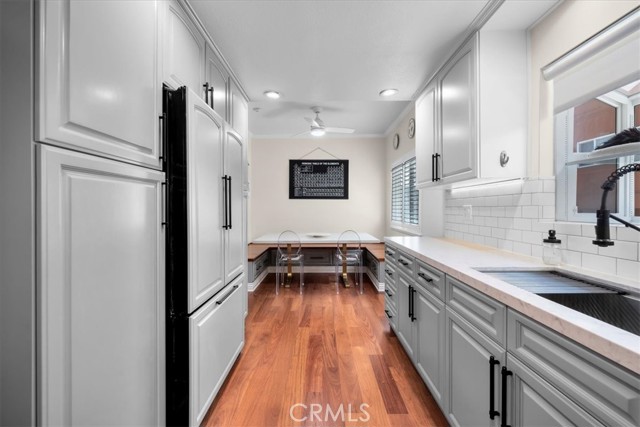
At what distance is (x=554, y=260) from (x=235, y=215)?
1.92 m

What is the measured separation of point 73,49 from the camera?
0.77m

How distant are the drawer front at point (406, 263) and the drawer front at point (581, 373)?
1.02m

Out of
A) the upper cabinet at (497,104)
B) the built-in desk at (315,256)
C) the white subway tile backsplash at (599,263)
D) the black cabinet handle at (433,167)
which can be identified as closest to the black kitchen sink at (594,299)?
the white subway tile backsplash at (599,263)

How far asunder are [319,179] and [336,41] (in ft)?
10.9

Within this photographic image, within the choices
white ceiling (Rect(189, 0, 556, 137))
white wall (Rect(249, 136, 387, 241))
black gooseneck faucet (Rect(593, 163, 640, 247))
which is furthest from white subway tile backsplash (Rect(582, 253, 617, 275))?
white wall (Rect(249, 136, 387, 241))

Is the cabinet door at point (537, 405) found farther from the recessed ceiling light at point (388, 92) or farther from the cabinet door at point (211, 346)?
the recessed ceiling light at point (388, 92)

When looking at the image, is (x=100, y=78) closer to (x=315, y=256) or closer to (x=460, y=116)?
(x=460, y=116)

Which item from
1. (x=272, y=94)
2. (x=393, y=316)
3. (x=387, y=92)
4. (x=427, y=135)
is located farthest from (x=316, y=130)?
(x=393, y=316)

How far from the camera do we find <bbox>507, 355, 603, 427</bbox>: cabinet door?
2.41 ft

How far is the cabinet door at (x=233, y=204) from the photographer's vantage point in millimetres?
1758

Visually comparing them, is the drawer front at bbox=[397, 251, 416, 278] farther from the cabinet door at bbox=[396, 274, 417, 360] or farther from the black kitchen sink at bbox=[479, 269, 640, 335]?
the black kitchen sink at bbox=[479, 269, 640, 335]

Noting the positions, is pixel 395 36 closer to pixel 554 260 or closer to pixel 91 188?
pixel 554 260

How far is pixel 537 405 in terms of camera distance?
2.81ft

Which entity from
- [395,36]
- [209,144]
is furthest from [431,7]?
[209,144]
